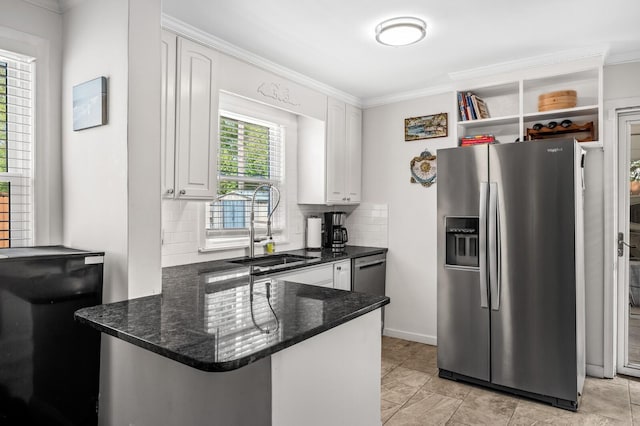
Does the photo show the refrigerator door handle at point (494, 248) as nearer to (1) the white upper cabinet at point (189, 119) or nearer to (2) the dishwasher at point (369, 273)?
(2) the dishwasher at point (369, 273)

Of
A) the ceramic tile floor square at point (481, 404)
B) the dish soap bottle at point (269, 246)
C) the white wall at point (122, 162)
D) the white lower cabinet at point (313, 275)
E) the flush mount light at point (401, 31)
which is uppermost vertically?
the flush mount light at point (401, 31)

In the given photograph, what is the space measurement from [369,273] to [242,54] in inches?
90.5

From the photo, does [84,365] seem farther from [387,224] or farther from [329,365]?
[387,224]

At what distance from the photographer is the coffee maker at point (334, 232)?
13.5 feet

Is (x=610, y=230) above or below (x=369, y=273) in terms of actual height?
above

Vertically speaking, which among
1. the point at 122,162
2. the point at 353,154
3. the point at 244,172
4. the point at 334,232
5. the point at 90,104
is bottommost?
the point at 334,232

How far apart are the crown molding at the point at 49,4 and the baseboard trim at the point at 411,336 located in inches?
150

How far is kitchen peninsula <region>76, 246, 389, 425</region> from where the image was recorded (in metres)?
1.25

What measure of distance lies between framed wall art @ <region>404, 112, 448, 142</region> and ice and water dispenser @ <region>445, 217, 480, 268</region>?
119 cm

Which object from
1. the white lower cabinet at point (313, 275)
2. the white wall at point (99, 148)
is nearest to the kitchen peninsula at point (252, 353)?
the white wall at point (99, 148)

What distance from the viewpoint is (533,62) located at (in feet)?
10.9

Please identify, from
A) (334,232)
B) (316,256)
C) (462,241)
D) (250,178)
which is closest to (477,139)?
(462,241)

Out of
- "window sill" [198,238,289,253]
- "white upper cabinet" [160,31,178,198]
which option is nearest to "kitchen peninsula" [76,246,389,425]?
"white upper cabinet" [160,31,178,198]

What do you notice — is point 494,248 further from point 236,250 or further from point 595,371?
point 236,250
